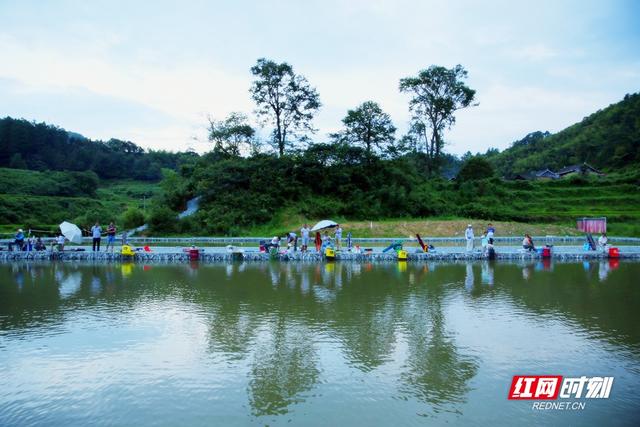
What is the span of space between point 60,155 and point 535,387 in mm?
79968

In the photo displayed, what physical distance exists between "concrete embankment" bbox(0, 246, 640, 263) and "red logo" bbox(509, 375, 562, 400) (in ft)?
46.9

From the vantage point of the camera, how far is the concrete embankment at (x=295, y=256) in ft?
69.1

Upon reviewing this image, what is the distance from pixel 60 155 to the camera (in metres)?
72.4

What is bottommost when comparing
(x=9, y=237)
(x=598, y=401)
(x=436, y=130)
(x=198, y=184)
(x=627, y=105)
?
(x=598, y=401)

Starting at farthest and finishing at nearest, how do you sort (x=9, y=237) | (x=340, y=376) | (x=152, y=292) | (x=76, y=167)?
(x=76, y=167)
(x=9, y=237)
(x=152, y=292)
(x=340, y=376)

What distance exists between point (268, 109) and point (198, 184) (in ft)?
30.8

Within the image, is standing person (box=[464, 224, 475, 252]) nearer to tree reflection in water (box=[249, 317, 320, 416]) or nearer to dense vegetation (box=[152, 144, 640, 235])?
tree reflection in water (box=[249, 317, 320, 416])

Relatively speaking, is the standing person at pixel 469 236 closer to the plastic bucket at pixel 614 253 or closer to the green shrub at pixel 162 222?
the plastic bucket at pixel 614 253

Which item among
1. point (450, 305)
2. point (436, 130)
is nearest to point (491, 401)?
point (450, 305)

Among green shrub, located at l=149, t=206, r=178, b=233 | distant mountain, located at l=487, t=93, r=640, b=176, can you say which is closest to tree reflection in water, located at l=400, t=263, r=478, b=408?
green shrub, located at l=149, t=206, r=178, b=233

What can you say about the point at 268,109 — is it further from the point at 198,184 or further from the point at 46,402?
the point at 46,402

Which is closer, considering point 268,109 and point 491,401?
point 491,401

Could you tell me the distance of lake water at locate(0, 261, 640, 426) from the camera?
596cm

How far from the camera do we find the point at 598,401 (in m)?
6.18
